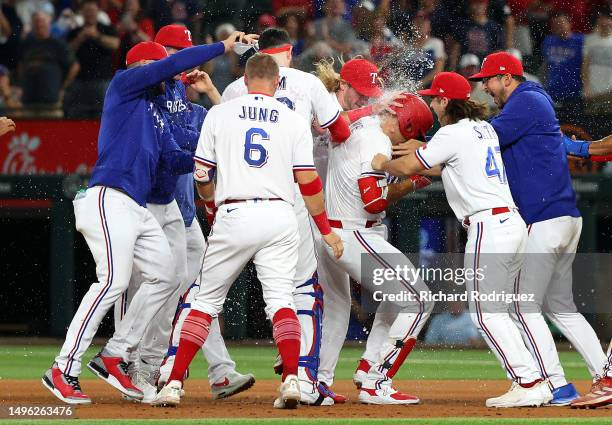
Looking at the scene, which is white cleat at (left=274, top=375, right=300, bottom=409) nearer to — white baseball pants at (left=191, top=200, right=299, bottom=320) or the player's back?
white baseball pants at (left=191, top=200, right=299, bottom=320)

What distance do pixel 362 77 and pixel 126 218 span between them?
5.64ft

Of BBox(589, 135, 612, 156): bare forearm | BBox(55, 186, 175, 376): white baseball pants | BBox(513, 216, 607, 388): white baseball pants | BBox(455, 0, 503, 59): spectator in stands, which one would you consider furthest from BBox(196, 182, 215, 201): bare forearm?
BBox(455, 0, 503, 59): spectator in stands

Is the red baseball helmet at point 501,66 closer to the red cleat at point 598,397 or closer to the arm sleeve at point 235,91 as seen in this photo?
the arm sleeve at point 235,91

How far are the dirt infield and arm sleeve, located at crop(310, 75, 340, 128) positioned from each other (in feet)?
5.40

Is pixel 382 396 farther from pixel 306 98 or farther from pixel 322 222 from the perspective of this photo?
pixel 306 98

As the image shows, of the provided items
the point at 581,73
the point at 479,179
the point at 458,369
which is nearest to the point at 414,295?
the point at 479,179

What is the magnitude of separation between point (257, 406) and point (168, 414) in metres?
0.71

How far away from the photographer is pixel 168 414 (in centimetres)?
588

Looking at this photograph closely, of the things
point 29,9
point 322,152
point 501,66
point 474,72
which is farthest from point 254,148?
point 29,9

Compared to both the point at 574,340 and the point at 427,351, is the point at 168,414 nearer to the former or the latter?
the point at 574,340

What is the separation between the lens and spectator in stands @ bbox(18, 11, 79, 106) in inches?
521

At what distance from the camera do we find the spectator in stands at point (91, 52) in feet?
42.6

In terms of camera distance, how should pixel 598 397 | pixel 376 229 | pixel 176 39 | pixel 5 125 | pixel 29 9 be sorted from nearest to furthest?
pixel 598 397 → pixel 5 125 → pixel 376 229 → pixel 176 39 → pixel 29 9

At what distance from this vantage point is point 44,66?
13469 mm
